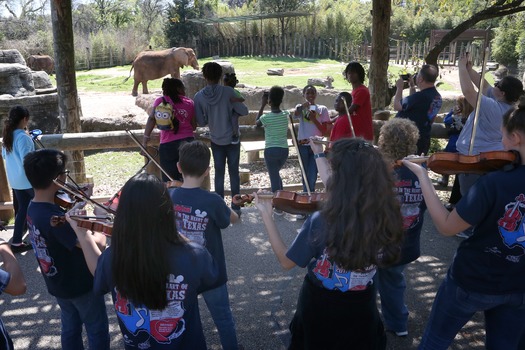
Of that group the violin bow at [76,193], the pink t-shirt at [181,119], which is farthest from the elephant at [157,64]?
the violin bow at [76,193]

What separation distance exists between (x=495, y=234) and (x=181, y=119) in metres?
2.99

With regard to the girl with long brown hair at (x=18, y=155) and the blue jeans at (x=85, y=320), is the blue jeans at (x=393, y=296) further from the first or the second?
the girl with long brown hair at (x=18, y=155)

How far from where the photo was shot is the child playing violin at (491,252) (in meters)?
1.97

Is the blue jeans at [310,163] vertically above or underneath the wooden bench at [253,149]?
above

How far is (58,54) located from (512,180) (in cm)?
513

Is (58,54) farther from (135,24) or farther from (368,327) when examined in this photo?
(135,24)

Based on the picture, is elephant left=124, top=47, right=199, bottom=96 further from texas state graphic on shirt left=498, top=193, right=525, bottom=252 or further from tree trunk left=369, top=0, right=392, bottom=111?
texas state graphic on shirt left=498, top=193, right=525, bottom=252

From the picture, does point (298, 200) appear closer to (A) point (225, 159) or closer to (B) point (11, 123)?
(A) point (225, 159)

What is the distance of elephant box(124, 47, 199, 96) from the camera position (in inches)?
593

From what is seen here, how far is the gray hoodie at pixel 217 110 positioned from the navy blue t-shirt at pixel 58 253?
2.27m

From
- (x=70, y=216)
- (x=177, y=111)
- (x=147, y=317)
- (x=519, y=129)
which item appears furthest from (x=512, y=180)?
(x=177, y=111)

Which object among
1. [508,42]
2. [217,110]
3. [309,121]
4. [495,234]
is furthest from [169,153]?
[508,42]

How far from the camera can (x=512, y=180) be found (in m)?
1.95

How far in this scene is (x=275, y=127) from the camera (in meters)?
4.59
